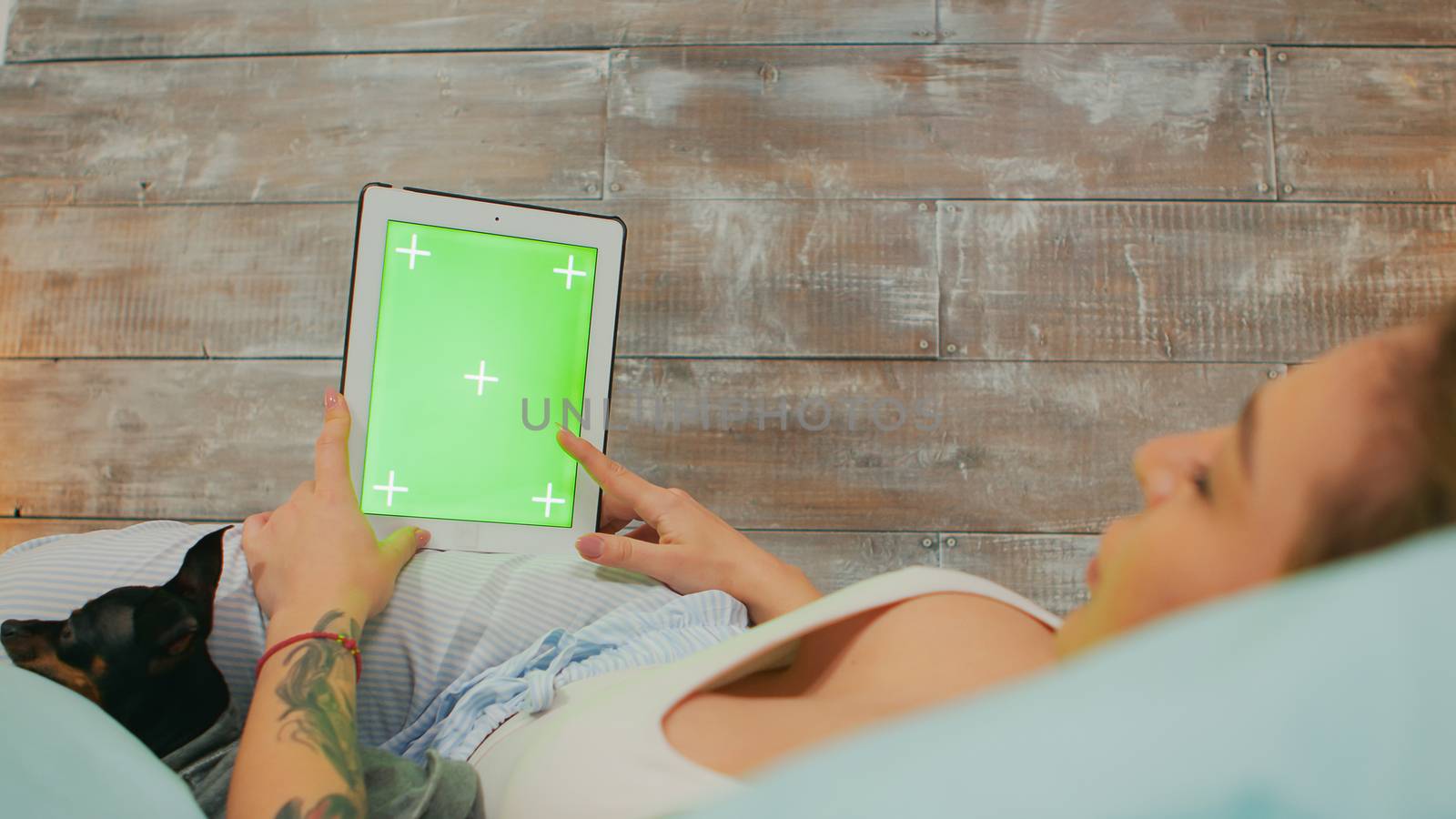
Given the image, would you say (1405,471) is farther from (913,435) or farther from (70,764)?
(913,435)

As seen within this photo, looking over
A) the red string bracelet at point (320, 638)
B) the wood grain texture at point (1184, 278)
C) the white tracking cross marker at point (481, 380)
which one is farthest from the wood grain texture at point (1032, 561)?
the red string bracelet at point (320, 638)

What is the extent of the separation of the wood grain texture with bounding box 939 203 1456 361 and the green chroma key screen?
1.53 ft

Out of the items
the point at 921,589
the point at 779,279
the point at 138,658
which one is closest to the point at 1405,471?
the point at 921,589

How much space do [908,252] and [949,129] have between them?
163 mm

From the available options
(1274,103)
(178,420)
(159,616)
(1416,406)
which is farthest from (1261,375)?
(178,420)

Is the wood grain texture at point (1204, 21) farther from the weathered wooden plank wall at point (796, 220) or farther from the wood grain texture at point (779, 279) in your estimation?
the wood grain texture at point (779, 279)

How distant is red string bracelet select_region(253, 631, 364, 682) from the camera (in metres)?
0.60

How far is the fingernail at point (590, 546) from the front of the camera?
28.1 inches

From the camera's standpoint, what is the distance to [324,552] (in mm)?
665

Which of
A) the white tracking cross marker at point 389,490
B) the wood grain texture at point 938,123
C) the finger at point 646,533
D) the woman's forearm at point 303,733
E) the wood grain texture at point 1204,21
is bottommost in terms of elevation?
the woman's forearm at point 303,733

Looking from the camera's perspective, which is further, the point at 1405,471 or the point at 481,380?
the point at 481,380

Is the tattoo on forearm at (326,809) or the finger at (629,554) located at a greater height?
the finger at (629,554)

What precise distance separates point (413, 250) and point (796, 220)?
17.9 inches

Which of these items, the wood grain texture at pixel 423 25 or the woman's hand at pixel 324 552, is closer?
the woman's hand at pixel 324 552
